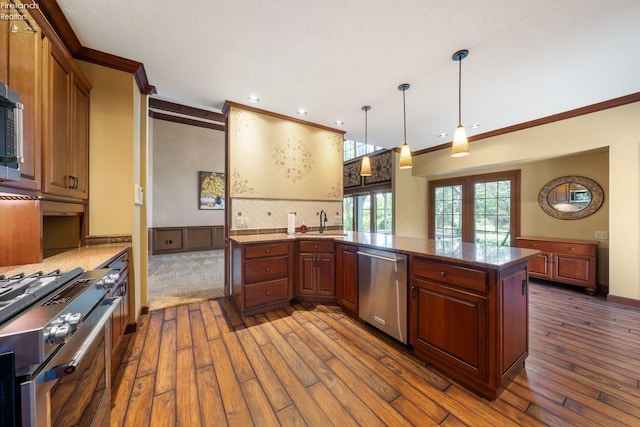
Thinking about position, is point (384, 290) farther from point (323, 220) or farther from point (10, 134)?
point (10, 134)

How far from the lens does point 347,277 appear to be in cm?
281

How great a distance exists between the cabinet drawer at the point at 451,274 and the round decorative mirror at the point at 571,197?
3828 millimetres

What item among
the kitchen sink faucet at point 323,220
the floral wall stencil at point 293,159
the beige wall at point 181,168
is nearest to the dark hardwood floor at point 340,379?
the kitchen sink faucet at point 323,220

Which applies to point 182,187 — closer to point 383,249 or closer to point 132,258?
point 132,258

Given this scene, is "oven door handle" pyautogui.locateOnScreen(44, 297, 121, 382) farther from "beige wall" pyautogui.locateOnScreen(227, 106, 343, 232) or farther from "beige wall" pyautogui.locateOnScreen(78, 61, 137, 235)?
"beige wall" pyautogui.locateOnScreen(227, 106, 343, 232)

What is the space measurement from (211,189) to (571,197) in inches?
315

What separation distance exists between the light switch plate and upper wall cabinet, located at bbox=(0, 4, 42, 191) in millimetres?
935

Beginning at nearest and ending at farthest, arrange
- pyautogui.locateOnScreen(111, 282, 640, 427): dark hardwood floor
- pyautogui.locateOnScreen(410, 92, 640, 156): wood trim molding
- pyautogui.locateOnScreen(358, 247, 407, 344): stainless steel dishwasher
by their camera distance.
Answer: pyautogui.locateOnScreen(111, 282, 640, 427): dark hardwood floor, pyautogui.locateOnScreen(358, 247, 407, 344): stainless steel dishwasher, pyautogui.locateOnScreen(410, 92, 640, 156): wood trim molding

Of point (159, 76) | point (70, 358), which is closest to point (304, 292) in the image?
point (70, 358)

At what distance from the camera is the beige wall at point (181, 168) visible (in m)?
6.43

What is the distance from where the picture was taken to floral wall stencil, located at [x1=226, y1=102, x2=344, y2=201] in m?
3.30

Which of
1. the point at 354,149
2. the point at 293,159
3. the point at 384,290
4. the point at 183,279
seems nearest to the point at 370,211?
the point at 354,149

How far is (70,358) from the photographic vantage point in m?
0.81

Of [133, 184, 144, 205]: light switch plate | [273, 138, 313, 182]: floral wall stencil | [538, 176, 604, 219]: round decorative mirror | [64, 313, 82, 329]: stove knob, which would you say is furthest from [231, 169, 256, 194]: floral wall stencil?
[538, 176, 604, 219]: round decorative mirror
